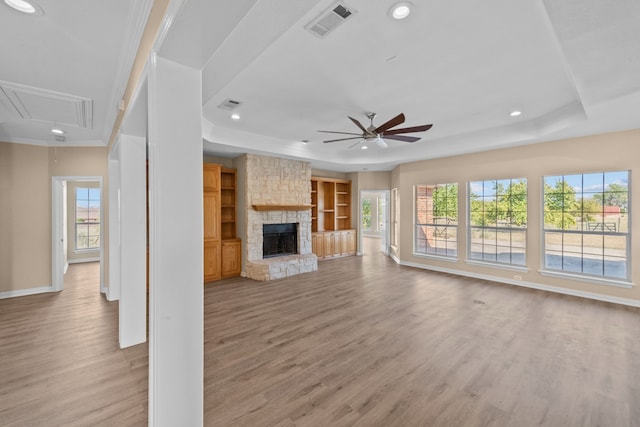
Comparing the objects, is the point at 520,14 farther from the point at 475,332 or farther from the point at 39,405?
the point at 39,405

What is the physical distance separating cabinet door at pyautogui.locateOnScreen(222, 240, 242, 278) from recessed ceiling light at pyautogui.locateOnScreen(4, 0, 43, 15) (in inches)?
193

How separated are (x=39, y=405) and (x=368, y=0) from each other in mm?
4186

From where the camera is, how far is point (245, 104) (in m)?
4.10

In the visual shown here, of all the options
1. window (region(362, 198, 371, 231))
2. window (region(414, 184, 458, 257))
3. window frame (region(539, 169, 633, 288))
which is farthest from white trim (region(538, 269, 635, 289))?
window (region(362, 198, 371, 231))

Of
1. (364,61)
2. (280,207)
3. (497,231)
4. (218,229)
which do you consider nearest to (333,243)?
(280,207)

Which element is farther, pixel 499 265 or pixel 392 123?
pixel 499 265

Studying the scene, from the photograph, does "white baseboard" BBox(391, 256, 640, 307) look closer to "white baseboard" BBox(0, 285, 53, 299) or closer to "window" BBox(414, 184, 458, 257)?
"window" BBox(414, 184, 458, 257)

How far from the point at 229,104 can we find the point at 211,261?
345 cm

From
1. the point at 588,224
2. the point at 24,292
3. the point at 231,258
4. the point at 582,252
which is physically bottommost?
the point at 24,292

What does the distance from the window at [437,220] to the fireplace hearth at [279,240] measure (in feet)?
11.1

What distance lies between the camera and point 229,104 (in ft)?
13.4

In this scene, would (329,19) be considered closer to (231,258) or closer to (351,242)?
(231,258)

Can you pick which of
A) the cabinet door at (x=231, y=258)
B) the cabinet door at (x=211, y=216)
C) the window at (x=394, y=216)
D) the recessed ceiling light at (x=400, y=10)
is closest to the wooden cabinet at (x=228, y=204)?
the cabinet door at (x=231, y=258)

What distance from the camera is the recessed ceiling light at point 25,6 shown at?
1.72 metres
